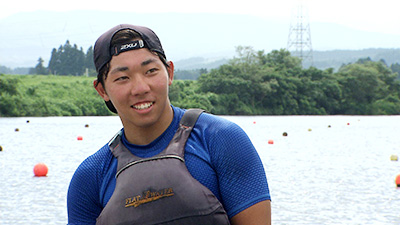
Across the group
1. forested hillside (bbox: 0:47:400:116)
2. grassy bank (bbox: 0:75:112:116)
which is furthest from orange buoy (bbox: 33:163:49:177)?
forested hillside (bbox: 0:47:400:116)

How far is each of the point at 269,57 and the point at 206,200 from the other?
78.2 meters

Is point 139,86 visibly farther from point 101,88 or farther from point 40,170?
point 40,170

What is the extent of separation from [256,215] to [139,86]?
63 cm

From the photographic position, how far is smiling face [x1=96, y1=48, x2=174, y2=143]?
2.53 m

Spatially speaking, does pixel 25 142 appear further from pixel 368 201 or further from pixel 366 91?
pixel 366 91

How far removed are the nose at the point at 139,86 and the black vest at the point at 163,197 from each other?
24 cm

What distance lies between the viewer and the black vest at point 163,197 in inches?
94.5

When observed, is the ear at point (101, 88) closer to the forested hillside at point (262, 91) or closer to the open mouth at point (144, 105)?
the open mouth at point (144, 105)

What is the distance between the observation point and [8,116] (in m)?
49.8

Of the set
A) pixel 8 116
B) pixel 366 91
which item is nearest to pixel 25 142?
pixel 8 116

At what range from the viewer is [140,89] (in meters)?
2.53

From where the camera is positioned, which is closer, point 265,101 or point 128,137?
point 128,137

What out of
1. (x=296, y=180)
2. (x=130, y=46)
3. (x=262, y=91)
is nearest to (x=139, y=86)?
(x=130, y=46)

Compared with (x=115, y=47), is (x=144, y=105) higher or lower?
lower
